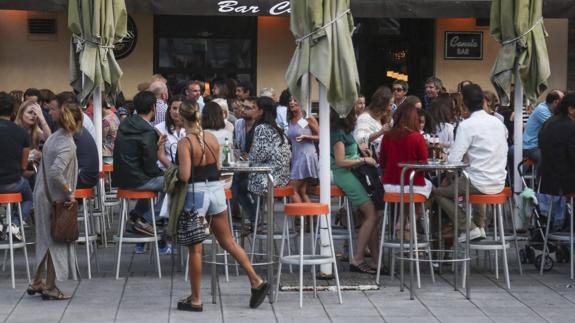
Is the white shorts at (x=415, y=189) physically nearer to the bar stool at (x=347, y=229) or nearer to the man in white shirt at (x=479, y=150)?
the man in white shirt at (x=479, y=150)

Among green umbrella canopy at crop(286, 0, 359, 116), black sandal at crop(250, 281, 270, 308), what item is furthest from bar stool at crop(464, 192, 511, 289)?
black sandal at crop(250, 281, 270, 308)

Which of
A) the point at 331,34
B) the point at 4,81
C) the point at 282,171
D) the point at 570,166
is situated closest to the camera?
the point at 331,34

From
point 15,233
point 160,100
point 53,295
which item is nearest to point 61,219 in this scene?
point 53,295

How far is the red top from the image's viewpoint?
11.4m

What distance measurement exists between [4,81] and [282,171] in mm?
9343

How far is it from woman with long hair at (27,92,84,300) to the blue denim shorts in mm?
1246

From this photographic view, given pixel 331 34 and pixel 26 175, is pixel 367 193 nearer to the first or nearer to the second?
pixel 331 34

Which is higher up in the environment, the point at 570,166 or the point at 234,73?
the point at 234,73

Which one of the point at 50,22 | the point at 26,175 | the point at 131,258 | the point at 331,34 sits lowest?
the point at 131,258

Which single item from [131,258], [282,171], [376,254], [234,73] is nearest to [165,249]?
[131,258]

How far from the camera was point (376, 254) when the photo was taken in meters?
12.1

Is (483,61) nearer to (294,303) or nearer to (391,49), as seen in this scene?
(391,49)

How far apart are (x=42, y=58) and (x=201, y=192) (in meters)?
11.5

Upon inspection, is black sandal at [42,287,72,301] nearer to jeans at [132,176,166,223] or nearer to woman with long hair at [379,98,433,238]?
jeans at [132,176,166,223]
